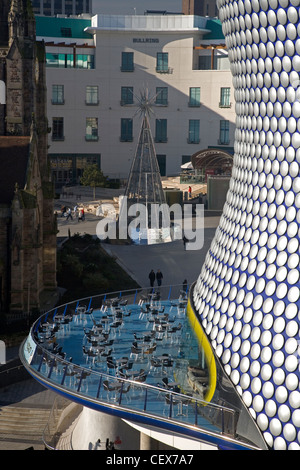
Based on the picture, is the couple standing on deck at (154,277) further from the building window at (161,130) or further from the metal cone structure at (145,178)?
the building window at (161,130)

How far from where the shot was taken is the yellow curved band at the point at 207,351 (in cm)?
2420

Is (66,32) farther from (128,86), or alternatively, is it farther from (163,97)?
(163,97)

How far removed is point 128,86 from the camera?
89.4 metres

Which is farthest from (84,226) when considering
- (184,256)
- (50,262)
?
(50,262)

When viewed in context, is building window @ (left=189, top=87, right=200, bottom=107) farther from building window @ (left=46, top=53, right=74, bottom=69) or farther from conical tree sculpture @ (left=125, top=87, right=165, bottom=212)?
conical tree sculpture @ (left=125, top=87, right=165, bottom=212)

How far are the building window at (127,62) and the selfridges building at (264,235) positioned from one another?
63171 mm

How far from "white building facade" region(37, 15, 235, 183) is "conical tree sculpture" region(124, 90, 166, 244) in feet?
101

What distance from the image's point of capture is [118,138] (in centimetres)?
9069

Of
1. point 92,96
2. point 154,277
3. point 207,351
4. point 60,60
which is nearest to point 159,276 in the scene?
point 154,277

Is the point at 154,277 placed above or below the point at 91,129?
below

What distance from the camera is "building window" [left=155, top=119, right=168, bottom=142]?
90688 mm

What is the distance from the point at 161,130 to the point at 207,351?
2608 inches

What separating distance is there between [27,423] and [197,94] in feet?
207

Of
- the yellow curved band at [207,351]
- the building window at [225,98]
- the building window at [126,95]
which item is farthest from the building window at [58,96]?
the yellow curved band at [207,351]
